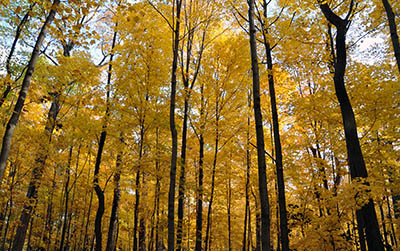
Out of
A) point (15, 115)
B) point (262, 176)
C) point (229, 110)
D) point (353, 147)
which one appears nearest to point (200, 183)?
point (229, 110)

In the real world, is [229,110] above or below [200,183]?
above

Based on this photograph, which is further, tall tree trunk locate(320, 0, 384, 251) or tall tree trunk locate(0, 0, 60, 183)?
tall tree trunk locate(320, 0, 384, 251)

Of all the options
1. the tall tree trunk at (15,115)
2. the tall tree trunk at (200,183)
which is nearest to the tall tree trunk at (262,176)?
the tall tree trunk at (200,183)

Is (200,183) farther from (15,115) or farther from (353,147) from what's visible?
(15,115)

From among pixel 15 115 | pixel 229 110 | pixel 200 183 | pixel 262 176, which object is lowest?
pixel 262 176

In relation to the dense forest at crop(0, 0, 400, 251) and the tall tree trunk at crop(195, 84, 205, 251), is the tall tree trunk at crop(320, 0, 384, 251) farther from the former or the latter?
the tall tree trunk at crop(195, 84, 205, 251)

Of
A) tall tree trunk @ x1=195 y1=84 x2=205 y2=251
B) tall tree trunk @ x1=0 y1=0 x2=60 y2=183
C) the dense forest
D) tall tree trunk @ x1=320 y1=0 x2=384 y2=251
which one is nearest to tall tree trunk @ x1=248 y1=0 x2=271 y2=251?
the dense forest

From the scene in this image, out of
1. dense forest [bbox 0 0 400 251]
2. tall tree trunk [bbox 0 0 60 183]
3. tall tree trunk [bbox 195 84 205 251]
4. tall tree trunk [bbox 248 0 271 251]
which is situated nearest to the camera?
tall tree trunk [bbox 0 0 60 183]

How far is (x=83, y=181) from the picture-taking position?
11555 millimetres

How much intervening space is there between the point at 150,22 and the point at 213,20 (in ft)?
8.54

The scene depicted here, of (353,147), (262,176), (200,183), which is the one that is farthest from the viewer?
(200,183)

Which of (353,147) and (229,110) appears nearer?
(353,147)

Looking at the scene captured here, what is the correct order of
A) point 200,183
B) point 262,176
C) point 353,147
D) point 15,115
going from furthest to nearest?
point 200,183
point 353,147
point 262,176
point 15,115

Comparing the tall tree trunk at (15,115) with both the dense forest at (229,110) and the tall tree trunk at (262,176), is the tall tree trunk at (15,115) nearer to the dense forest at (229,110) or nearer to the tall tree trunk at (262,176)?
the dense forest at (229,110)
